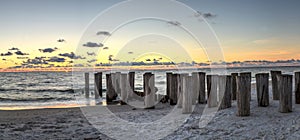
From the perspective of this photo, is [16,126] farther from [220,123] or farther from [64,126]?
[220,123]

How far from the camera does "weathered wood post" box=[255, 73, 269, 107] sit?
8.57m

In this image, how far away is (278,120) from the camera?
675cm

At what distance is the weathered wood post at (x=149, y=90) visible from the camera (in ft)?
38.7

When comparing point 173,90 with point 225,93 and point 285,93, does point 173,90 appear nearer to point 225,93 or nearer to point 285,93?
point 225,93

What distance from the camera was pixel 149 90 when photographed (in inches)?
464

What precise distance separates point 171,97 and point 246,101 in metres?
5.15

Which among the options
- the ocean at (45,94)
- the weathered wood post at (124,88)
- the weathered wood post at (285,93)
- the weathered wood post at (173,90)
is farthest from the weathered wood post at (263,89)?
the ocean at (45,94)

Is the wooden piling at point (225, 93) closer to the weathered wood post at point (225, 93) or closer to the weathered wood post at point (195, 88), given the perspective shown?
the weathered wood post at point (225, 93)

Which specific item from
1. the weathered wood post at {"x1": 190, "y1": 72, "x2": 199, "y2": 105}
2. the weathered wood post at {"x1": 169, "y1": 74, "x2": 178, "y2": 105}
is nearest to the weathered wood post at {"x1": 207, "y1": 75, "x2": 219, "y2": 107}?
the weathered wood post at {"x1": 190, "y1": 72, "x2": 199, "y2": 105}

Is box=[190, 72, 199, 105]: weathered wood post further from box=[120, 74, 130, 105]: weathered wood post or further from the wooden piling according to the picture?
box=[120, 74, 130, 105]: weathered wood post

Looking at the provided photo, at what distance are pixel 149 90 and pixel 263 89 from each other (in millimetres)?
4597

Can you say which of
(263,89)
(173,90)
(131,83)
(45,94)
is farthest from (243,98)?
(45,94)

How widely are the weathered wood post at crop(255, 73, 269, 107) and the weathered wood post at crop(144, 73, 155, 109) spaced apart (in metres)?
4.38

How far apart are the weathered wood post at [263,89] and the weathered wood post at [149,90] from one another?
4382 mm
